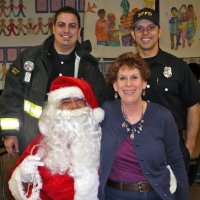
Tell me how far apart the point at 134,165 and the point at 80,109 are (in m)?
0.64

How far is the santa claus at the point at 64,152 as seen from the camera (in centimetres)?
249

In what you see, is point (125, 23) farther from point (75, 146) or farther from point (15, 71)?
point (75, 146)

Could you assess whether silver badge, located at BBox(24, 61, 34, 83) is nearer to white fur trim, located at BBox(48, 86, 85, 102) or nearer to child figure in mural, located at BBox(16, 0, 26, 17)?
white fur trim, located at BBox(48, 86, 85, 102)

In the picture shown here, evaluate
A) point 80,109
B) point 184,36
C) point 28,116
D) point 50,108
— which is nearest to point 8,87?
point 28,116

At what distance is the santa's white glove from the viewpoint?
2.45 m

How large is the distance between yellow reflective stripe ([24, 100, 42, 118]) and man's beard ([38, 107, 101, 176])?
1.05ft

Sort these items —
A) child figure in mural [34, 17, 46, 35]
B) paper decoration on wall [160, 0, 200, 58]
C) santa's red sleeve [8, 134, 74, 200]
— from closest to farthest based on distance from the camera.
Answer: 1. santa's red sleeve [8, 134, 74, 200]
2. child figure in mural [34, 17, 46, 35]
3. paper decoration on wall [160, 0, 200, 58]

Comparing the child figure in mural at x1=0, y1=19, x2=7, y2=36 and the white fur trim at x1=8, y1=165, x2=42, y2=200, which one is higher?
the child figure in mural at x1=0, y1=19, x2=7, y2=36

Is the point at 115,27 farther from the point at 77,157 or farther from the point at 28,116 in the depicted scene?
the point at 77,157

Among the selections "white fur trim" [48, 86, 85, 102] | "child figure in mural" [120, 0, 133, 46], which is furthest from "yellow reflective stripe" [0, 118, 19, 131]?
"child figure in mural" [120, 0, 133, 46]

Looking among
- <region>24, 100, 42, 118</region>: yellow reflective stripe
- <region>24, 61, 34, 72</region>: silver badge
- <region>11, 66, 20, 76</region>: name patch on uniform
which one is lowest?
<region>24, 100, 42, 118</region>: yellow reflective stripe

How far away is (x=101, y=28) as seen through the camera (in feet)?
17.4

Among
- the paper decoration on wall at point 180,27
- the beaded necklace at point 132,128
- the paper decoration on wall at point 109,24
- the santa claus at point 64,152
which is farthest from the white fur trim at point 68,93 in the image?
the paper decoration on wall at point 180,27

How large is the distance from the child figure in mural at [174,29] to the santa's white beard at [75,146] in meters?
3.25
